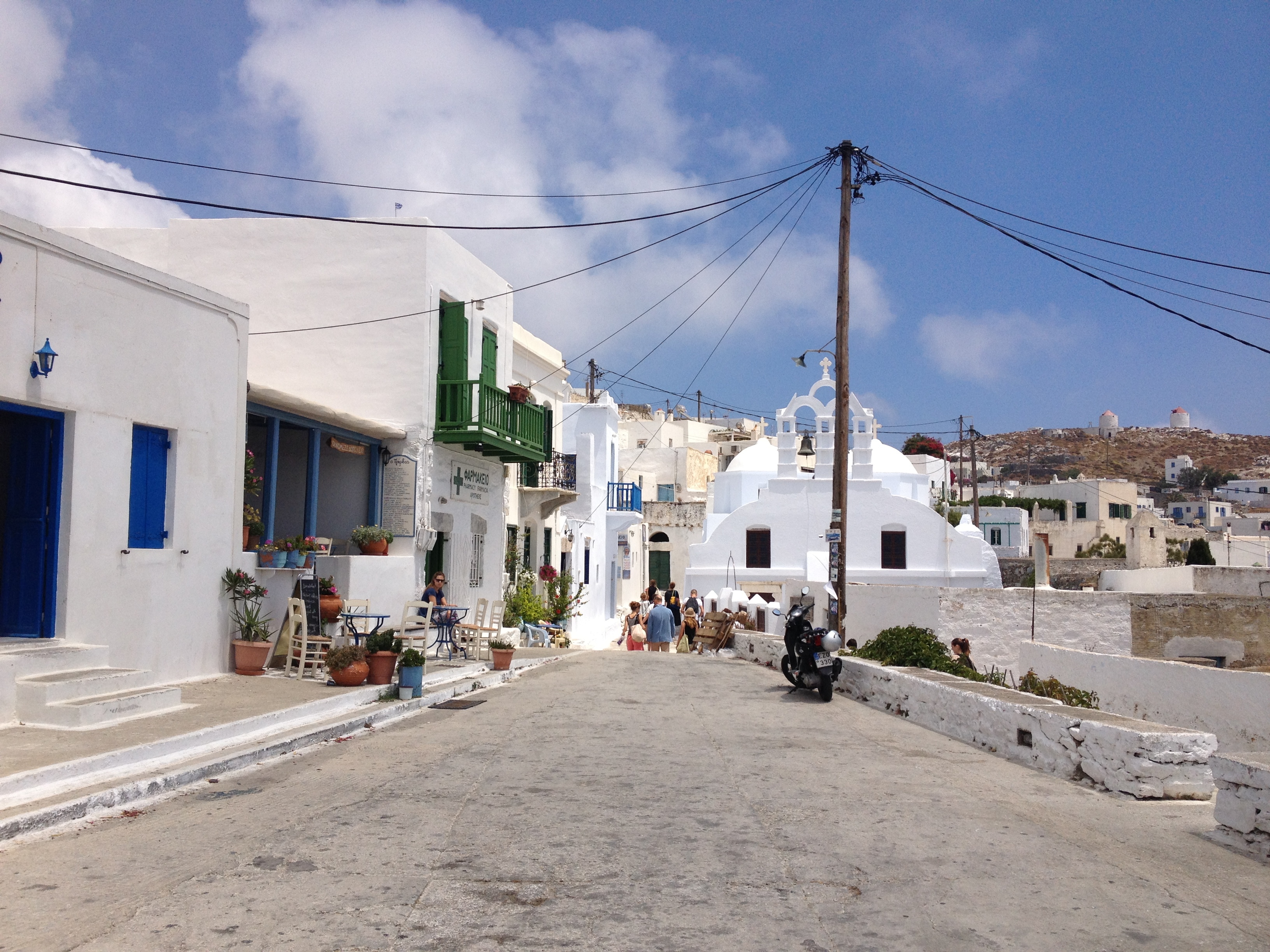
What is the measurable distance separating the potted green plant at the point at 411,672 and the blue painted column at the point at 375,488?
16.6ft

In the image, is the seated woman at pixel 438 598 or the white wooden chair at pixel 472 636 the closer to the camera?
the seated woman at pixel 438 598

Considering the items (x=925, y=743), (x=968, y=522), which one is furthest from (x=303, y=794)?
(x=968, y=522)

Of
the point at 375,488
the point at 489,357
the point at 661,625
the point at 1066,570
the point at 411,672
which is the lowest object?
the point at 661,625

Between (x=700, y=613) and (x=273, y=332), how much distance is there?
63.7 feet

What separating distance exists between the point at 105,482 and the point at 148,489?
0.88 meters

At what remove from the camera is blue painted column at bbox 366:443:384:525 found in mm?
17625

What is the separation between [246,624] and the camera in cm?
1305

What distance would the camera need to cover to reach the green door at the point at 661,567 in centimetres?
5028

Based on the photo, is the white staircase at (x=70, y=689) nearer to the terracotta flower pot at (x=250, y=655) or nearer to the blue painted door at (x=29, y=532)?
the blue painted door at (x=29, y=532)

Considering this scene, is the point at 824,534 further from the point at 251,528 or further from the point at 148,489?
the point at 148,489

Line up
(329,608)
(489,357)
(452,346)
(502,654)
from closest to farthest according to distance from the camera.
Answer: (329,608)
(502,654)
(452,346)
(489,357)

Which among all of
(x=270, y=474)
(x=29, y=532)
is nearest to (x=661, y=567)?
(x=270, y=474)

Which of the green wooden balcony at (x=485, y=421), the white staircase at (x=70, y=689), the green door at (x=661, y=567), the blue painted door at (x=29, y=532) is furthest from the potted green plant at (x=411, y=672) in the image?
the green door at (x=661, y=567)

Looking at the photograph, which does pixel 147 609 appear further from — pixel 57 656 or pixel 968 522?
pixel 968 522
